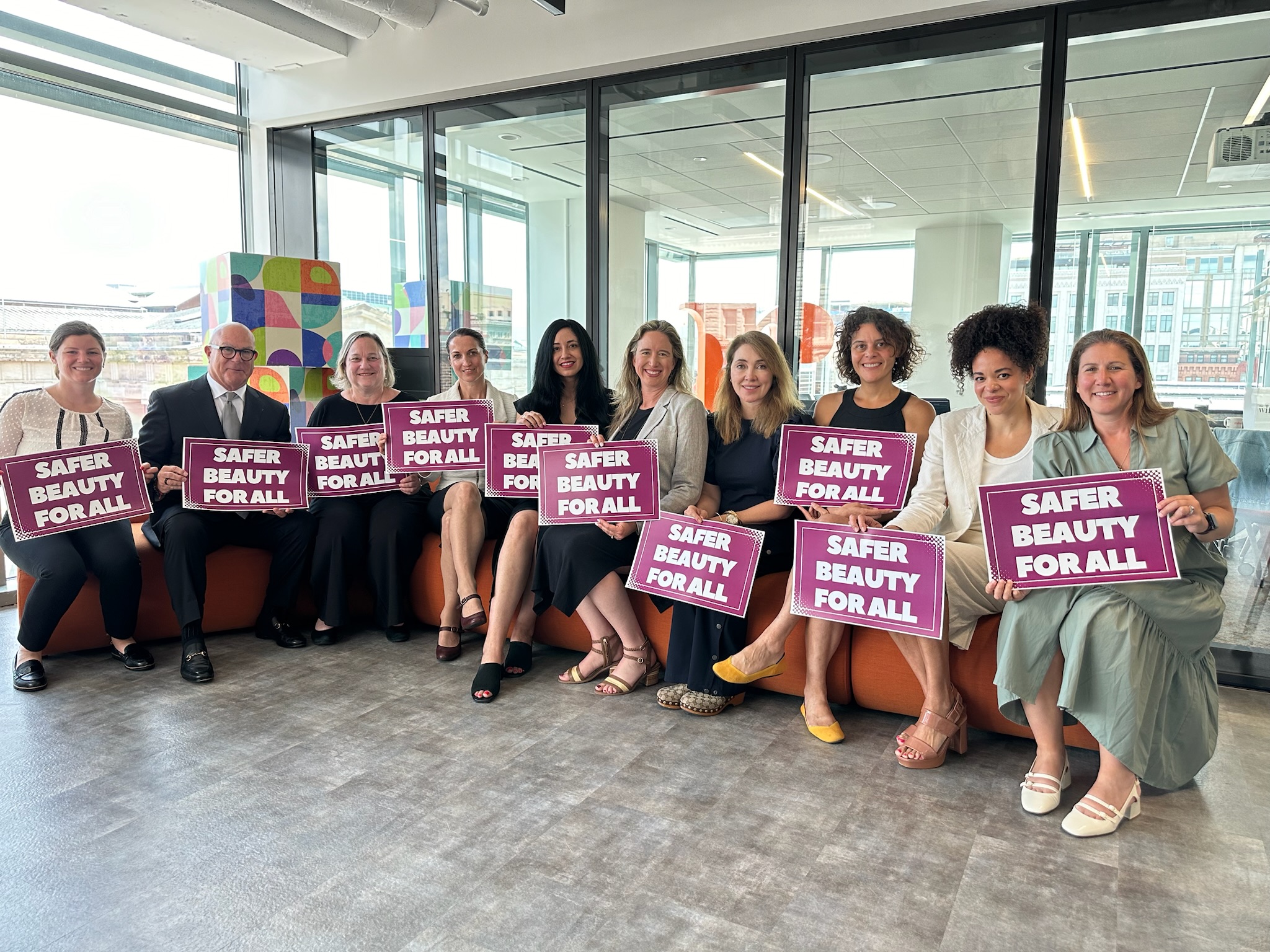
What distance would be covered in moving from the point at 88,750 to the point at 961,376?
10.5 feet

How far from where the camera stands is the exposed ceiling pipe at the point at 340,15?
4527 millimetres

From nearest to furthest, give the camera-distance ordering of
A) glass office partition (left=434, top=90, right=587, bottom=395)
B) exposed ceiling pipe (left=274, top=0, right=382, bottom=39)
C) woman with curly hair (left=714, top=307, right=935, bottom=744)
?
1. woman with curly hair (left=714, top=307, right=935, bottom=744)
2. exposed ceiling pipe (left=274, top=0, right=382, bottom=39)
3. glass office partition (left=434, top=90, right=587, bottom=395)

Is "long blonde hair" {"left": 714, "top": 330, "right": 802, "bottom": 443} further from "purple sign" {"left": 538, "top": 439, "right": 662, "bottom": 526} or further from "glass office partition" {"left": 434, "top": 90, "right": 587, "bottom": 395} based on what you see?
"glass office partition" {"left": 434, "top": 90, "right": 587, "bottom": 395}

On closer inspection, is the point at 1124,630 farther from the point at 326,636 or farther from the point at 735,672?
the point at 326,636

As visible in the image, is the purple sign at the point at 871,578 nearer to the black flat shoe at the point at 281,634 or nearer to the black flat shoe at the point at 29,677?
the black flat shoe at the point at 281,634

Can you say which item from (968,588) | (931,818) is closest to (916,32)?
(968,588)

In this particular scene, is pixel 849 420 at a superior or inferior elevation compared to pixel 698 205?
inferior

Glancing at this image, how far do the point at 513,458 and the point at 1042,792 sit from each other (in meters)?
2.33

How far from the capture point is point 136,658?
346 cm

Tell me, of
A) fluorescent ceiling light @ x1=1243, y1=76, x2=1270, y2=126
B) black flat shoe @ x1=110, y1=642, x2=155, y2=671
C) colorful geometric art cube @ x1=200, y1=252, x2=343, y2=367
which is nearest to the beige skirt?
fluorescent ceiling light @ x1=1243, y1=76, x2=1270, y2=126

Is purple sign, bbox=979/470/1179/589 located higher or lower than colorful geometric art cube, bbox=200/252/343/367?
lower

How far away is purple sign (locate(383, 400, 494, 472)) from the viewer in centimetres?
383

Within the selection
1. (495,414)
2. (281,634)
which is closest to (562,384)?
(495,414)

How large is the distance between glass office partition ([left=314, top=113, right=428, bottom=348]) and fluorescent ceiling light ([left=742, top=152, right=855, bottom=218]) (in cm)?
224
